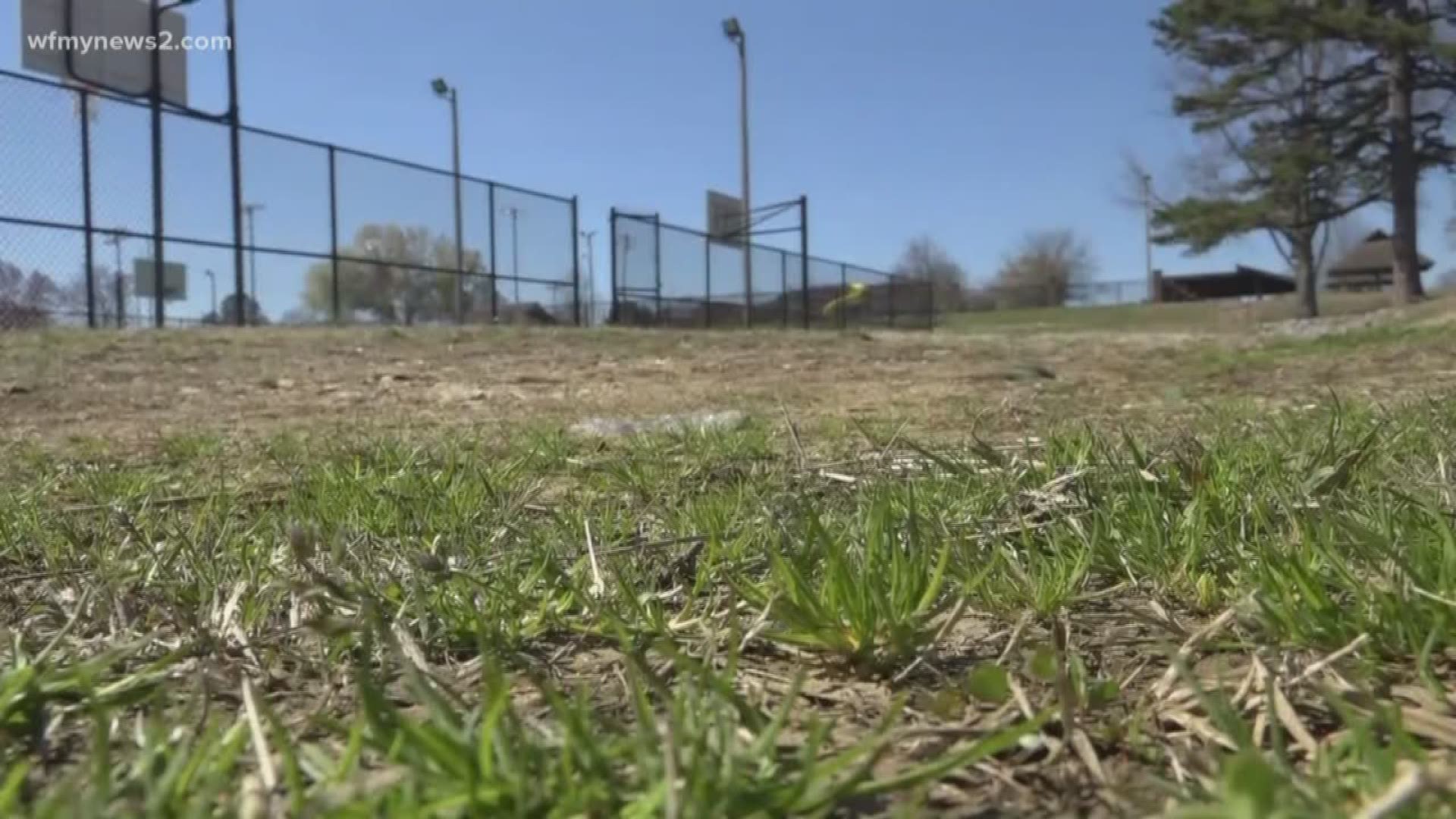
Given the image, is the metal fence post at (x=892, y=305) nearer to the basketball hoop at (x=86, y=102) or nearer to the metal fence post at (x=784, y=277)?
the metal fence post at (x=784, y=277)

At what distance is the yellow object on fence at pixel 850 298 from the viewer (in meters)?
29.8

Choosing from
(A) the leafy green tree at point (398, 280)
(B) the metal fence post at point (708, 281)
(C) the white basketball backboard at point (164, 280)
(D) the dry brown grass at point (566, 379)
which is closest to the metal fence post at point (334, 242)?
(A) the leafy green tree at point (398, 280)

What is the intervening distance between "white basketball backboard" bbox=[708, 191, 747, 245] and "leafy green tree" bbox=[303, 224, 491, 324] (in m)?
10.3

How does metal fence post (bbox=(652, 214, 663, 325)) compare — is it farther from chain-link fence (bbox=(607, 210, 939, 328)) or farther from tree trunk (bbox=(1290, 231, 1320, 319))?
tree trunk (bbox=(1290, 231, 1320, 319))

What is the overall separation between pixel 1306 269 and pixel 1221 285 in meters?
41.0

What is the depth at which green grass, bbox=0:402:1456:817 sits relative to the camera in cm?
86

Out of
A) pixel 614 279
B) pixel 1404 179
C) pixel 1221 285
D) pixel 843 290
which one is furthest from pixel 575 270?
pixel 1221 285

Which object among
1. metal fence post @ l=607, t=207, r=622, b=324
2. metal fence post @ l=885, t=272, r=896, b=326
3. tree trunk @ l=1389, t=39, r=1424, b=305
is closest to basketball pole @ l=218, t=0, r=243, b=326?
metal fence post @ l=607, t=207, r=622, b=324

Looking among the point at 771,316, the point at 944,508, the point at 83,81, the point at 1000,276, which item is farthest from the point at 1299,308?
the point at 1000,276

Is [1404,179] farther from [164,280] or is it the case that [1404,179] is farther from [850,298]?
[164,280]

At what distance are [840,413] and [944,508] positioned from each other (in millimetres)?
2971

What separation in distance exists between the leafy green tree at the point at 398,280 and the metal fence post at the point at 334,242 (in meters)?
0.03

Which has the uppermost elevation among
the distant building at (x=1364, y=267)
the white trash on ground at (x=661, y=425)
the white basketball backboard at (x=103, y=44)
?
the distant building at (x=1364, y=267)

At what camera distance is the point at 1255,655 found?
1.10 metres
